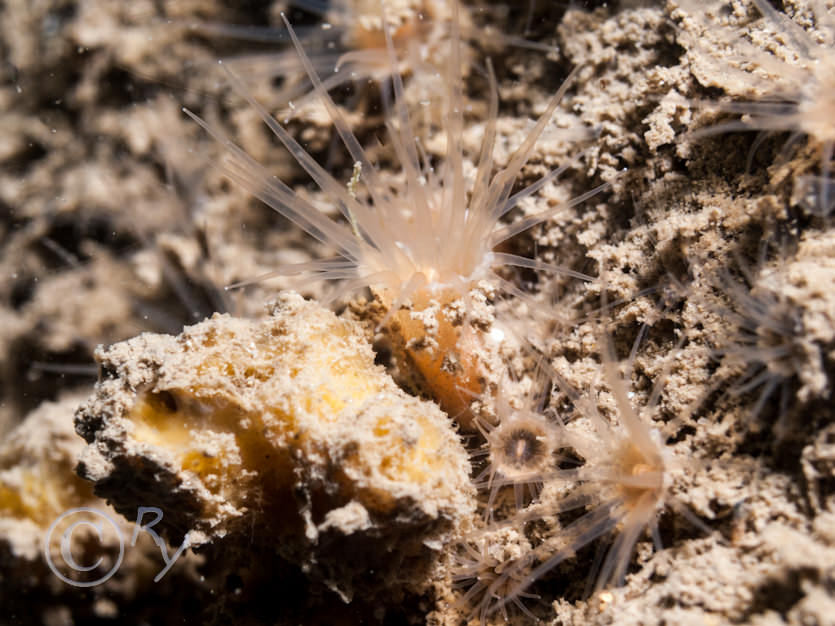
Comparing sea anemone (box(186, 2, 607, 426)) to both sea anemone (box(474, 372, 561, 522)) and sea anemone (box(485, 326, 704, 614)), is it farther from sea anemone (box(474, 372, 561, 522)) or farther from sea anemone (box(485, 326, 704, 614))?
sea anemone (box(485, 326, 704, 614))

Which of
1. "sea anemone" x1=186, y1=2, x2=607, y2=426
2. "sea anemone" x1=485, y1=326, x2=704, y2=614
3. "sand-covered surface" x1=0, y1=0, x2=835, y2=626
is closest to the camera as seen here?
"sand-covered surface" x1=0, y1=0, x2=835, y2=626

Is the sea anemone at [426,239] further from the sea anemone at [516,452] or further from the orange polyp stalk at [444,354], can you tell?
the sea anemone at [516,452]

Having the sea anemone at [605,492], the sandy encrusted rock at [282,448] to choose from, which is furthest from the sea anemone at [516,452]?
the sandy encrusted rock at [282,448]

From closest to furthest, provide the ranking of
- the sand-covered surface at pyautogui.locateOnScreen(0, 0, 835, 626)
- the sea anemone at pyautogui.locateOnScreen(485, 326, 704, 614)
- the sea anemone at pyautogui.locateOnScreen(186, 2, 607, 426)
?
the sand-covered surface at pyautogui.locateOnScreen(0, 0, 835, 626) < the sea anemone at pyautogui.locateOnScreen(485, 326, 704, 614) < the sea anemone at pyautogui.locateOnScreen(186, 2, 607, 426)

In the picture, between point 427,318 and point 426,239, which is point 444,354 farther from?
point 426,239

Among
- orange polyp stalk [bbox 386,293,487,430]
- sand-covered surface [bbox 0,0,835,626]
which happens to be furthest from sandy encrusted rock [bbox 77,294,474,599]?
orange polyp stalk [bbox 386,293,487,430]

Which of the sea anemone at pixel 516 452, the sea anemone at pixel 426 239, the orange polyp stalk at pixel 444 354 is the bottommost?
the sea anemone at pixel 516 452

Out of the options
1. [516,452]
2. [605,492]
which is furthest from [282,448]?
[605,492]

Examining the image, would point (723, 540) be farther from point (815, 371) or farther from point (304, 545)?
point (304, 545)
